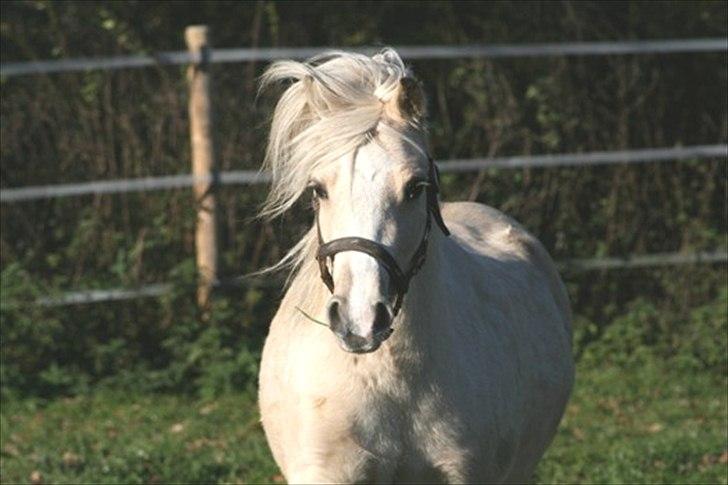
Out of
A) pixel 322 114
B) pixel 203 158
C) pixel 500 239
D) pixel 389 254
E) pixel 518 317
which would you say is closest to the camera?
pixel 389 254

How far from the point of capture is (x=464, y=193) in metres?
10.2

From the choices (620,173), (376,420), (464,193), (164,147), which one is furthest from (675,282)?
(376,420)

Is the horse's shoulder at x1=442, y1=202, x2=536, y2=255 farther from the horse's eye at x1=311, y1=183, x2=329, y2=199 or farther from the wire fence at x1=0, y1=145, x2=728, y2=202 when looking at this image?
the wire fence at x1=0, y1=145, x2=728, y2=202

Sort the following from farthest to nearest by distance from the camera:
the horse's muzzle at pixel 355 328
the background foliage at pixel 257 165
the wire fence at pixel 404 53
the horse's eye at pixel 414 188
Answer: the background foliage at pixel 257 165 < the wire fence at pixel 404 53 < the horse's eye at pixel 414 188 < the horse's muzzle at pixel 355 328

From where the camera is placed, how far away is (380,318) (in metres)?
3.83

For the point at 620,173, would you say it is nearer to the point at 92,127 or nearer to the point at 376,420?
the point at 92,127

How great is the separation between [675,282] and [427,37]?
2.29 meters

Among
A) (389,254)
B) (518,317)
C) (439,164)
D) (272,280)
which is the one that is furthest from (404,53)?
(389,254)

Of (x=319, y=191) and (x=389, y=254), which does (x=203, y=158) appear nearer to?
(x=319, y=191)

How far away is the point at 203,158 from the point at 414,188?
5547 millimetres

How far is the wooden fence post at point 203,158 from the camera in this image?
31.3ft

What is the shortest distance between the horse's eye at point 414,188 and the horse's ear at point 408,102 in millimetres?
233

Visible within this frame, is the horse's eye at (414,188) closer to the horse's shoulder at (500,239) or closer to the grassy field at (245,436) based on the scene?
the horse's shoulder at (500,239)

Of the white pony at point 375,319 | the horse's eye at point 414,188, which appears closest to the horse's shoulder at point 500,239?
the white pony at point 375,319
